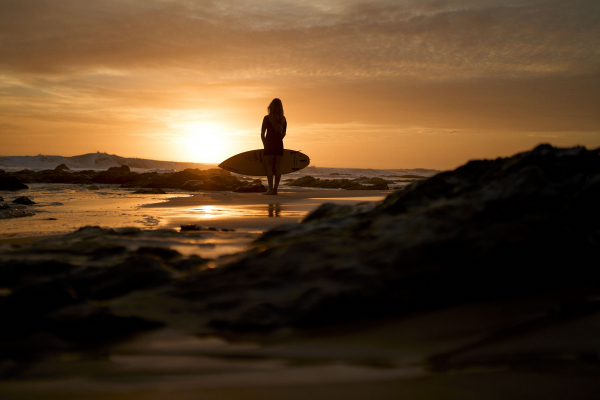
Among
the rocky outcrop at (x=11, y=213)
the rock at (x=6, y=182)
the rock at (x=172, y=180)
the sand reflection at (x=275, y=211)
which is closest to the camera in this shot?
the rocky outcrop at (x=11, y=213)

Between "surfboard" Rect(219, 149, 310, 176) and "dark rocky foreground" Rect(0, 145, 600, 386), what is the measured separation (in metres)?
9.57

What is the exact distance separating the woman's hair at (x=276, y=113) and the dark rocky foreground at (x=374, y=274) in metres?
6.41

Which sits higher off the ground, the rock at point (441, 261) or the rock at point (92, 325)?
the rock at point (441, 261)

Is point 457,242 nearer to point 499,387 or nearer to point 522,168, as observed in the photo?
point 522,168

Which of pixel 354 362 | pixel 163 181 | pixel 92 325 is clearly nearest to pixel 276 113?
pixel 163 181

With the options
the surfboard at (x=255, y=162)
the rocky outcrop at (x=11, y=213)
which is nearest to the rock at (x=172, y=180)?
the surfboard at (x=255, y=162)

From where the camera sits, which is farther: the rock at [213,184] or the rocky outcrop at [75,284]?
the rock at [213,184]

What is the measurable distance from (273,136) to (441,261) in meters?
6.87

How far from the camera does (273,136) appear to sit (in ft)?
26.1

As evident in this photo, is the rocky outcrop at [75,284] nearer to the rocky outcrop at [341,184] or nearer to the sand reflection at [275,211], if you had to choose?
the sand reflection at [275,211]

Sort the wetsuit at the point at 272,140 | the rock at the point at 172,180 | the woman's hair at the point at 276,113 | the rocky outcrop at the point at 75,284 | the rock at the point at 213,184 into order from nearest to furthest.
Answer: the rocky outcrop at the point at 75,284 < the woman's hair at the point at 276,113 < the wetsuit at the point at 272,140 < the rock at the point at 213,184 < the rock at the point at 172,180

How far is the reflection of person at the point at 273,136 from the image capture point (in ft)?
25.7

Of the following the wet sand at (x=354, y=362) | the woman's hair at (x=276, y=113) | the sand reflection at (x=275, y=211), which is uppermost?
the woman's hair at (x=276, y=113)

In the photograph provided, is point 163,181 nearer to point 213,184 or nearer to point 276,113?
point 213,184
